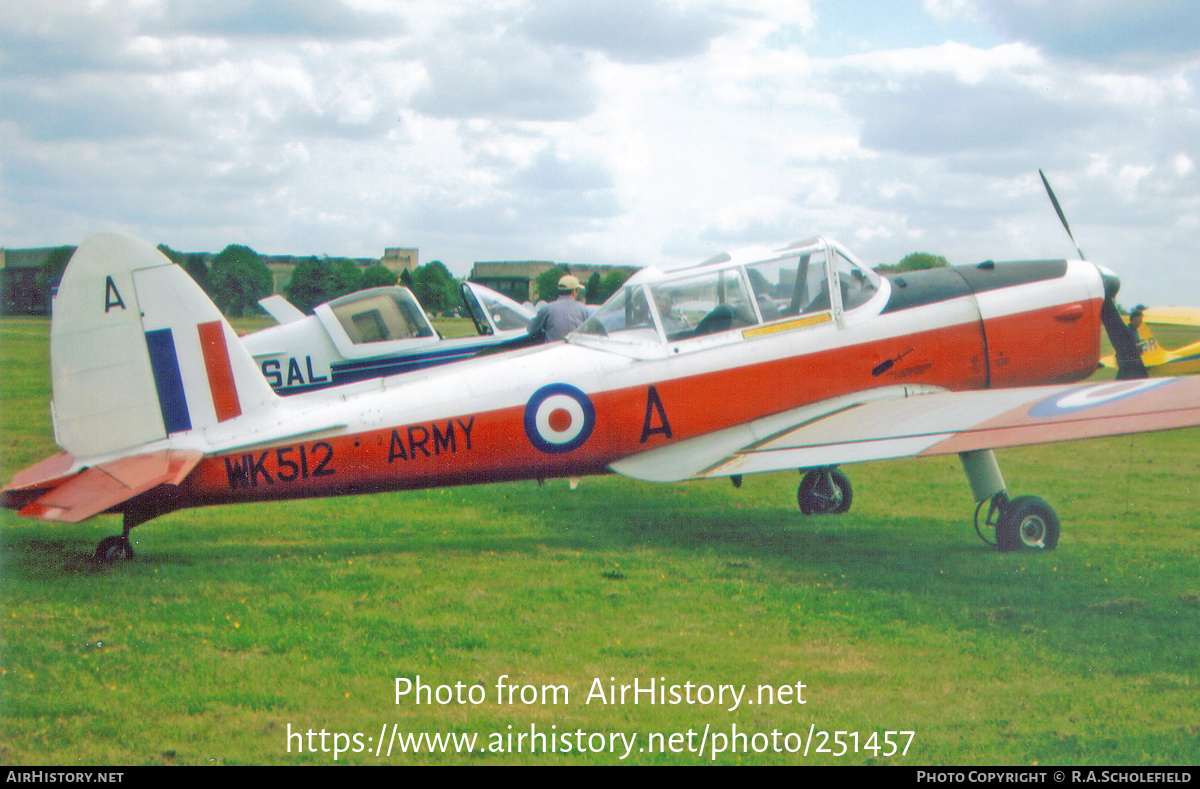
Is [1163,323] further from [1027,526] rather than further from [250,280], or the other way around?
[250,280]

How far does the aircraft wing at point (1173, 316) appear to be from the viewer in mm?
11251

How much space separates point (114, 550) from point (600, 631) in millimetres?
3594

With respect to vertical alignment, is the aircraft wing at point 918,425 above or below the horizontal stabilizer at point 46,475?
below

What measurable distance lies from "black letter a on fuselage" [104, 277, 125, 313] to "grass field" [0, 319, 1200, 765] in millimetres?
1756

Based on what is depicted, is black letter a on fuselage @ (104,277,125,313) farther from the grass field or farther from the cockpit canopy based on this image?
the cockpit canopy

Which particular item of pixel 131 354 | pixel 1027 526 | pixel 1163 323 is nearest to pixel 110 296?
pixel 131 354

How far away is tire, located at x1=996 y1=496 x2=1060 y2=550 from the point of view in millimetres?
6977

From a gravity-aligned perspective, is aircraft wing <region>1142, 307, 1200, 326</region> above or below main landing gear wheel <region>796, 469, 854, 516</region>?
above

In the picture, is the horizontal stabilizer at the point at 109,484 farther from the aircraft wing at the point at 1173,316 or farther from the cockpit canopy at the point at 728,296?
the aircraft wing at the point at 1173,316

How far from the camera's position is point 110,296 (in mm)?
6316

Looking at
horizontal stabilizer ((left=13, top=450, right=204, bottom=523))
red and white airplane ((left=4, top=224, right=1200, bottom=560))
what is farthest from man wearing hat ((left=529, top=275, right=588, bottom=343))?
horizontal stabilizer ((left=13, top=450, right=204, bottom=523))

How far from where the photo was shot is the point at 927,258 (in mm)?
22219

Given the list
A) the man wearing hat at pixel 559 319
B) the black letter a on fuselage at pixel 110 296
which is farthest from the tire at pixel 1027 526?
the black letter a on fuselage at pixel 110 296

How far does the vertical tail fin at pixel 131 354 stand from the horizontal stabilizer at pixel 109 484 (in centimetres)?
18
